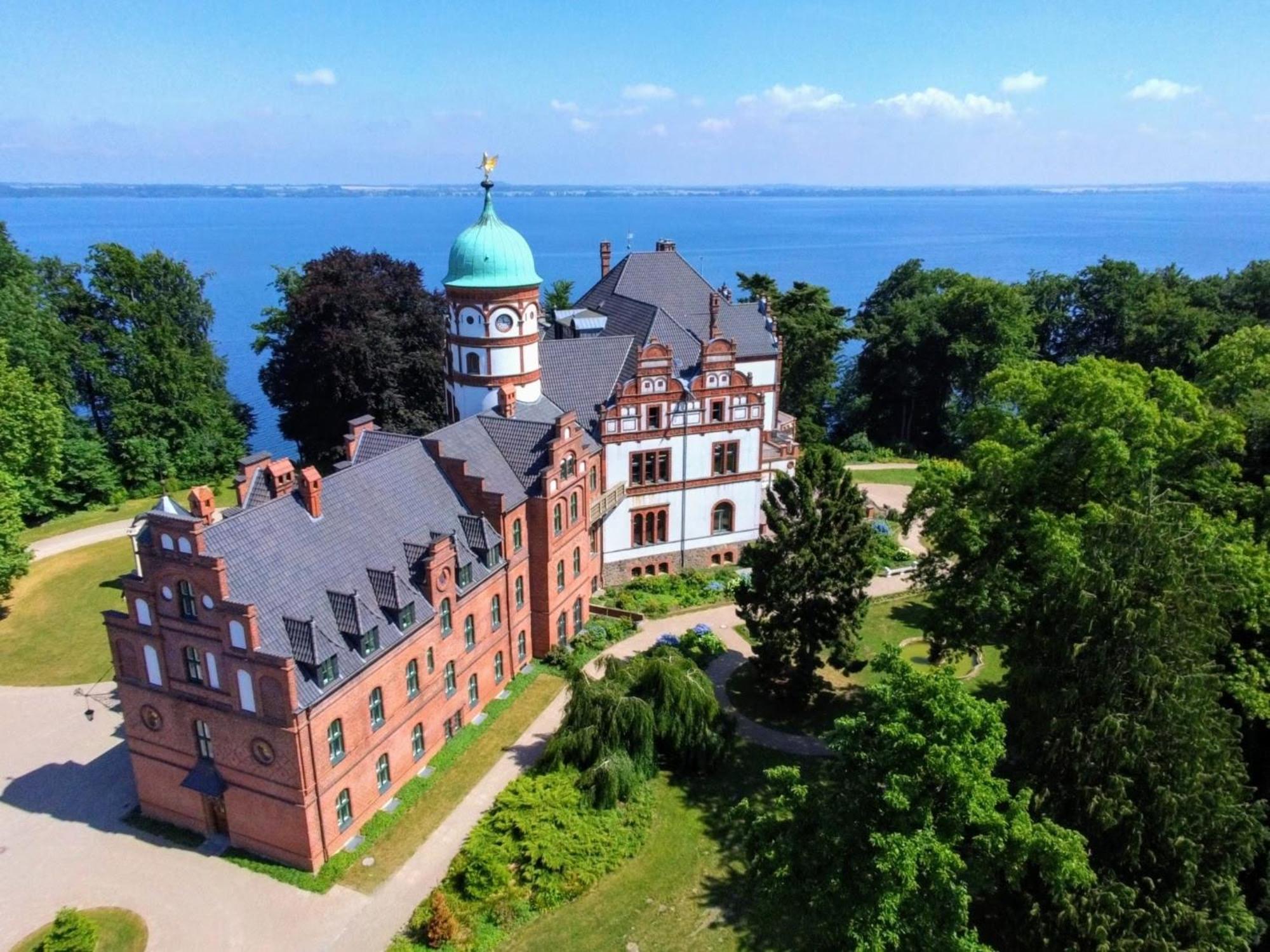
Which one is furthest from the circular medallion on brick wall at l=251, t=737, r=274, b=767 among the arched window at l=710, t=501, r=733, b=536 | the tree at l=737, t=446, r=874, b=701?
the arched window at l=710, t=501, r=733, b=536

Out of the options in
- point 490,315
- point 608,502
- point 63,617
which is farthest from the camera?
point 608,502

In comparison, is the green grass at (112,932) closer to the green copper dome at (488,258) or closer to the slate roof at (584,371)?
the slate roof at (584,371)

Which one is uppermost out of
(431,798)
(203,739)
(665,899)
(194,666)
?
(194,666)

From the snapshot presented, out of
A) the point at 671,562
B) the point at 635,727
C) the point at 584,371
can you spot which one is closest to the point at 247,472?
the point at 635,727

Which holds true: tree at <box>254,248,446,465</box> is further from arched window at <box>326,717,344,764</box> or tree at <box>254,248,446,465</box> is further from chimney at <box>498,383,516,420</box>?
arched window at <box>326,717,344,764</box>

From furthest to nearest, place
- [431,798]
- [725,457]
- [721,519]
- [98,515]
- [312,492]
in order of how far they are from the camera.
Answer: [98,515], [721,519], [725,457], [431,798], [312,492]

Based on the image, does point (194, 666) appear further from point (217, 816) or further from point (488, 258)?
point (488, 258)
